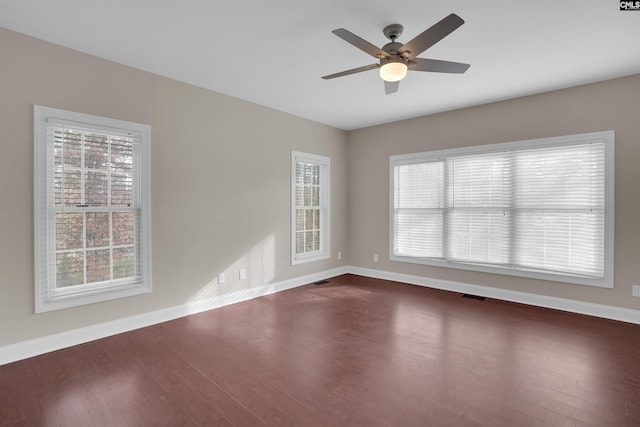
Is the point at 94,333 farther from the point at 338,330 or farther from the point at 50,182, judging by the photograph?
the point at 338,330

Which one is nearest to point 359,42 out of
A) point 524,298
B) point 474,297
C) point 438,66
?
point 438,66

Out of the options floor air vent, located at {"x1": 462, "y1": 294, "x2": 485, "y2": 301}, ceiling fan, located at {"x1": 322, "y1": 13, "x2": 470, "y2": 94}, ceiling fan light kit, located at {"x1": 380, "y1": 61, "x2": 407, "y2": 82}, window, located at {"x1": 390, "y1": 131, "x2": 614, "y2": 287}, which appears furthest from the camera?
floor air vent, located at {"x1": 462, "y1": 294, "x2": 485, "y2": 301}

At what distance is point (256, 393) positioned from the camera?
2.22 meters

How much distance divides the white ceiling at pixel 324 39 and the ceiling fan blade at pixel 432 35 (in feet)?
0.88

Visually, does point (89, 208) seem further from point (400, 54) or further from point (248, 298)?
point (400, 54)

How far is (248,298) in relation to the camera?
4.42 metres

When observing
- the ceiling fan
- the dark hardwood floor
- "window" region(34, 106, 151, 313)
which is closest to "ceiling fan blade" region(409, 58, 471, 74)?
the ceiling fan

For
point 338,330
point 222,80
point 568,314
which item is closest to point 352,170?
point 222,80

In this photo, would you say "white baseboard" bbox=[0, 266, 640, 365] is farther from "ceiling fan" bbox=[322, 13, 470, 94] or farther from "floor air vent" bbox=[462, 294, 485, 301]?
"ceiling fan" bbox=[322, 13, 470, 94]

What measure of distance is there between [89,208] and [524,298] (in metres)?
5.28

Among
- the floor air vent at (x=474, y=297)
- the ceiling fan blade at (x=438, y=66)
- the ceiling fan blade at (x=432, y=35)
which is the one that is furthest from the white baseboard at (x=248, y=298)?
the ceiling fan blade at (x=432, y=35)

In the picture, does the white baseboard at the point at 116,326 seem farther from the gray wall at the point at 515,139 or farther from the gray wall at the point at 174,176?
the gray wall at the point at 515,139

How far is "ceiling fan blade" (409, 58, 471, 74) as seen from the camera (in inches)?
101

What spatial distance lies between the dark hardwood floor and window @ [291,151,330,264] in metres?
1.73
